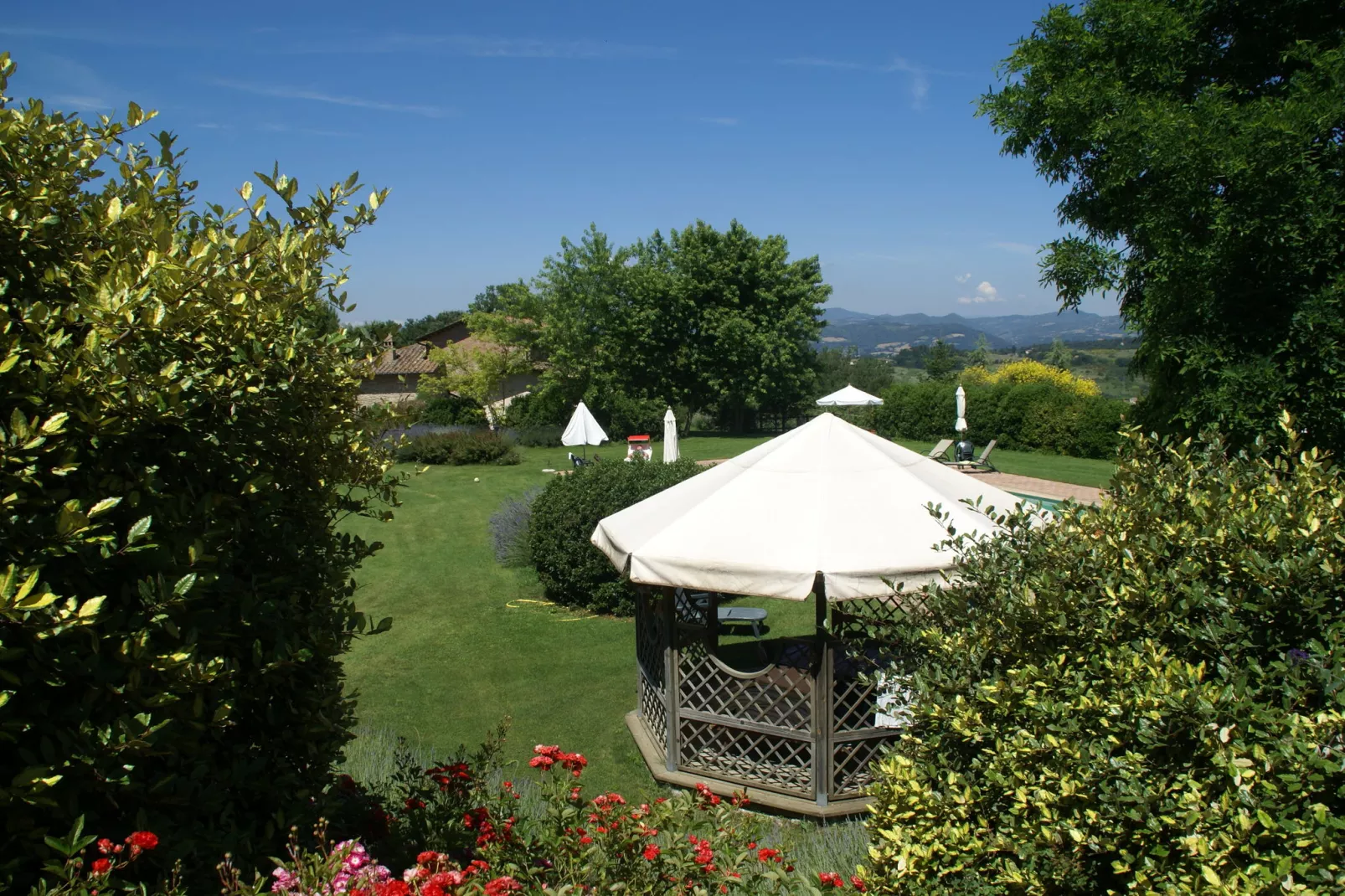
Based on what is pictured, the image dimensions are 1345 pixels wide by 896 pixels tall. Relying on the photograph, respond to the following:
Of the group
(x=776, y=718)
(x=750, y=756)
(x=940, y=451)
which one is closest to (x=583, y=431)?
(x=940, y=451)

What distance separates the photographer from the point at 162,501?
243cm

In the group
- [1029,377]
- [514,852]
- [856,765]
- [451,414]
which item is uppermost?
[514,852]

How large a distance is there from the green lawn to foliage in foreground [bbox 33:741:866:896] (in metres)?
2.18

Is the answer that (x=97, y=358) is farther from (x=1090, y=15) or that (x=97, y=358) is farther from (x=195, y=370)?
(x=1090, y=15)

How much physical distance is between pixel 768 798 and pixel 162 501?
4.87 metres

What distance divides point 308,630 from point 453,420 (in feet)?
122

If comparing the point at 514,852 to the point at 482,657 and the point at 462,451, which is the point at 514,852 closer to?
the point at 482,657

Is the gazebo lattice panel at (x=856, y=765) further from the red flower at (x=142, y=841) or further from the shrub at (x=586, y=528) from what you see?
the shrub at (x=586, y=528)

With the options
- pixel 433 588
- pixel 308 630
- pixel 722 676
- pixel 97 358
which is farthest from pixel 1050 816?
pixel 433 588

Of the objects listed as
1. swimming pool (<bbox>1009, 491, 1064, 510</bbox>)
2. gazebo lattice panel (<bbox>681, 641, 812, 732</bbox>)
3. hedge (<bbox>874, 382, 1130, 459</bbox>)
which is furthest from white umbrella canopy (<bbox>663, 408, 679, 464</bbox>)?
hedge (<bbox>874, 382, 1130, 459</bbox>)

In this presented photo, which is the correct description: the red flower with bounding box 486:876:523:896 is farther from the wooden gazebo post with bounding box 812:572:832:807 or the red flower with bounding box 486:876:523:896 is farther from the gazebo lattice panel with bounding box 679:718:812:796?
the gazebo lattice panel with bounding box 679:718:812:796

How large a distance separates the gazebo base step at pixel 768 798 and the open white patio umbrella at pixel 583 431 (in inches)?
642

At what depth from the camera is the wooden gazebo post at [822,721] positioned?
5.80 m

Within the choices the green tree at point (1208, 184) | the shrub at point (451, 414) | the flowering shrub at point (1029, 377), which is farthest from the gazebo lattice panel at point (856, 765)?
the shrub at point (451, 414)
